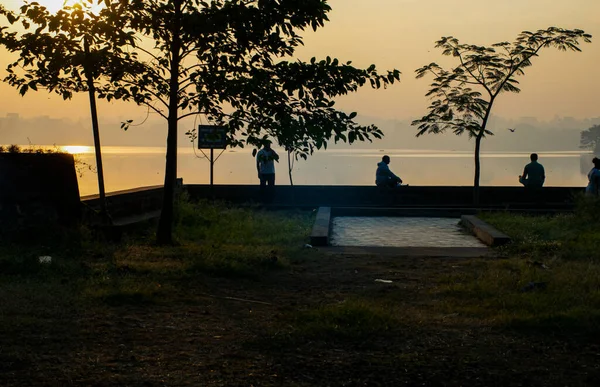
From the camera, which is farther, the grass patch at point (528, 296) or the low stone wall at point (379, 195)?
the low stone wall at point (379, 195)

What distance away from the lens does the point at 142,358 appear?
600cm

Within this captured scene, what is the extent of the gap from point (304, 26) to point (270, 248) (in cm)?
393

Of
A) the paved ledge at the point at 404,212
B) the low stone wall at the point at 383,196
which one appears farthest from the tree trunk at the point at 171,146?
the low stone wall at the point at 383,196

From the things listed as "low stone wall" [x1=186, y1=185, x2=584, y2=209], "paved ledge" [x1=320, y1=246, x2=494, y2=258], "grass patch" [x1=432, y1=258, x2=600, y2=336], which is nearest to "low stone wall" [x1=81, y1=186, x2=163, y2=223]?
"paved ledge" [x1=320, y1=246, x2=494, y2=258]

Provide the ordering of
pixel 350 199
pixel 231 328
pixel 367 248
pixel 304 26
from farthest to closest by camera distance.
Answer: pixel 350 199, pixel 367 248, pixel 304 26, pixel 231 328

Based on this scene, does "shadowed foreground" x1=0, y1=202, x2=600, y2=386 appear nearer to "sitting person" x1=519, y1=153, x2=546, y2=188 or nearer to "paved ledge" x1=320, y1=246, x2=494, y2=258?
"paved ledge" x1=320, y1=246, x2=494, y2=258

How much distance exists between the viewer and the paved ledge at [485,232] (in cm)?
1431

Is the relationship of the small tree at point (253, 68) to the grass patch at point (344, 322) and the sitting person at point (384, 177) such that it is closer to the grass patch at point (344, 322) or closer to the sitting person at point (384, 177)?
the grass patch at point (344, 322)

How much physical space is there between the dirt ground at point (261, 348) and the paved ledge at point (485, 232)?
19.3 ft

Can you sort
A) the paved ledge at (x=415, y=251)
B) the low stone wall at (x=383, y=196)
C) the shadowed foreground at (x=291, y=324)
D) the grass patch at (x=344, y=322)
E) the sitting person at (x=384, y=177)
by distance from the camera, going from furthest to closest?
the low stone wall at (x=383, y=196) < the sitting person at (x=384, y=177) < the paved ledge at (x=415, y=251) < the grass patch at (x=344, y=322) < the shadowed foreground at (x=291, y=324)

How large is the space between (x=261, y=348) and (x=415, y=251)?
752cm

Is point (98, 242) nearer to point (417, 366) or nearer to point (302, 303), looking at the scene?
point (302, 303)

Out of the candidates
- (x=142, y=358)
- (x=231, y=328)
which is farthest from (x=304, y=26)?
(x=142, y=358)

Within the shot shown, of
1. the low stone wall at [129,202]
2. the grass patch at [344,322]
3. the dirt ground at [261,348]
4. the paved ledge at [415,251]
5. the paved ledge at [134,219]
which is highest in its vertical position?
the low stone wall at [129,202]
